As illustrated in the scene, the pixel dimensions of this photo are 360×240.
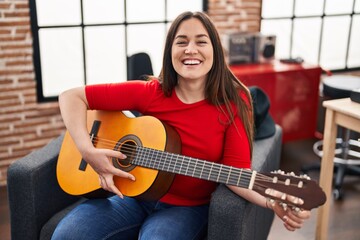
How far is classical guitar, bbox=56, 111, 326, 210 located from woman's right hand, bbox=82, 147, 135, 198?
3 centimetres

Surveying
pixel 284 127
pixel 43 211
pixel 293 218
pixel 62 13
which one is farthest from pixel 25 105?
pixel 293 218

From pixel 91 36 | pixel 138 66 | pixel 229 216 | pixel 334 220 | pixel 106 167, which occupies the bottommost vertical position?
pixel 334 220

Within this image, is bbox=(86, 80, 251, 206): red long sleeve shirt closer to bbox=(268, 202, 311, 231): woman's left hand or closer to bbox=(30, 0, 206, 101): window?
bbox=(268, 202, 311, 231): woman's left hand

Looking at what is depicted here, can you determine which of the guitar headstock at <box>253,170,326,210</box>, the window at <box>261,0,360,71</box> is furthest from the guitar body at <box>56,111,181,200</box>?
the window at <box>261,0,360,71</box>

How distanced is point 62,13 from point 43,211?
5.62ft

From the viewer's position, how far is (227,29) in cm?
364

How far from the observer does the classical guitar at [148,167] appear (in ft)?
4.74

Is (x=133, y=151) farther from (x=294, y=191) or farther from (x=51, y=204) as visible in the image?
(x=294, y=191)

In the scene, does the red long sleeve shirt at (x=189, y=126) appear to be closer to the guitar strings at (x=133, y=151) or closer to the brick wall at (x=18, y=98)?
the guitar strings at (x=133, y=151)

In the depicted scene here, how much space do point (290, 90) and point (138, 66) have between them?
1.37m

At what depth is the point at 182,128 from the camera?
1.81 metres

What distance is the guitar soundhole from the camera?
5.85 ft

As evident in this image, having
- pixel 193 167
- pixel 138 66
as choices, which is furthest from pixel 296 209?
pixel 138 66

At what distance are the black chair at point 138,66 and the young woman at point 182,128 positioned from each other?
28.5 inches
